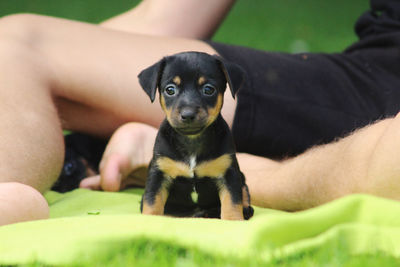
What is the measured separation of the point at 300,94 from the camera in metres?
2.98

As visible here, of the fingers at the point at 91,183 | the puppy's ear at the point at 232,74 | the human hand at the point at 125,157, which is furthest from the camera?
the fingers at the point at 91,183

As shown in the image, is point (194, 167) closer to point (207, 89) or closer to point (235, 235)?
point (207, 89)

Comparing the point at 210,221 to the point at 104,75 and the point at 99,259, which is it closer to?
the point at 99,259

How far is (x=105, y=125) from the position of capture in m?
3.15

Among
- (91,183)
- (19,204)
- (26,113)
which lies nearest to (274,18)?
(91,183)

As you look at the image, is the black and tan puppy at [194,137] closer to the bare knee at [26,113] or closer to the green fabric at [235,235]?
the green fabric at [235,235]

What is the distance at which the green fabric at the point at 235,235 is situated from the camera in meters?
1.55

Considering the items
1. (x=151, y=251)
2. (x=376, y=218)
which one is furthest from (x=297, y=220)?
(x=151, y=251)

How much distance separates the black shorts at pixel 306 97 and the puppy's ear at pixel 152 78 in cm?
83

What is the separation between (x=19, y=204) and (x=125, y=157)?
0.85 m

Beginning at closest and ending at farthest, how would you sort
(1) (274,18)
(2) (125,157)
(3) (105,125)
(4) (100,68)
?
(2) (125,157)
(4) (100,68)
(3) (105,125)
(1) (274,18)

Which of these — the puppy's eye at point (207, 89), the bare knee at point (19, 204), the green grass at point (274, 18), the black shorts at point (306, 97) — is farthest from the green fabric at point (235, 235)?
the green grass at point (274, 18)

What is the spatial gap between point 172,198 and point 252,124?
769 mm

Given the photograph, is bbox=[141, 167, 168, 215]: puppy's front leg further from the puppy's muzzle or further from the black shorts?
the black shorts
